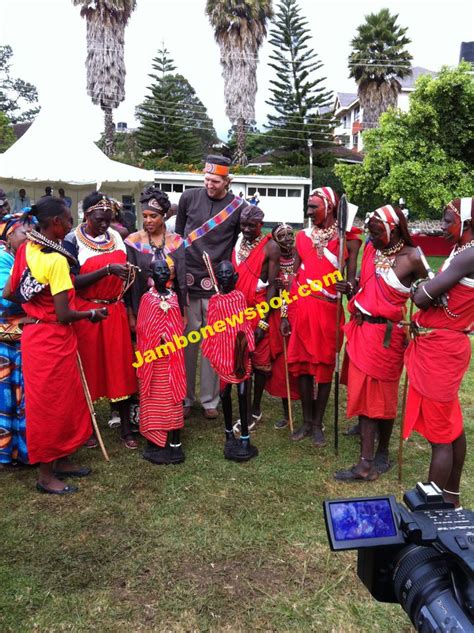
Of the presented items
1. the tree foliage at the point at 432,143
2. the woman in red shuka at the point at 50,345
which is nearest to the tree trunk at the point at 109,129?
the tree foliage at the point at 432,143

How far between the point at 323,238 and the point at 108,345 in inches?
75.2

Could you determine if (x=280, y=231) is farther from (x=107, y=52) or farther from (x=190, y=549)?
(x=107, y=52)

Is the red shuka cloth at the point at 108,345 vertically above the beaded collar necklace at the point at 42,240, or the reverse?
the beaded collar necklace at the point at 42,240

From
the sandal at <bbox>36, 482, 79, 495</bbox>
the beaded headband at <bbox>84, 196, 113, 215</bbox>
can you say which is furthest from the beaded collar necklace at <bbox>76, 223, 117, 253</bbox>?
the sandal at <bbox>36, 482, 79, 495</bbox>

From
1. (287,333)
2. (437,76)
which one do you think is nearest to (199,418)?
(287,333)

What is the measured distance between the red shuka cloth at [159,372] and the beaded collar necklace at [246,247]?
31.5 inches

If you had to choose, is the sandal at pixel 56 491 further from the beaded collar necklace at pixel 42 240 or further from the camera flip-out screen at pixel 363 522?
the camera flip-out screen at pixel 363 522

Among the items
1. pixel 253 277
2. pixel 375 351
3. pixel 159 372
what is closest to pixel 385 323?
pixel 375 351

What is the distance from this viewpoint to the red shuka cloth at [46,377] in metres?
3.37

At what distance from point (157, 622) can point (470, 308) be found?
2.30 m

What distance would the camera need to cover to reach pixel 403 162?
17.0m

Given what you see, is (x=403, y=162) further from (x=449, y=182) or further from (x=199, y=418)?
(x=199, y=418)

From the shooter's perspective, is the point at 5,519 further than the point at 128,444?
No

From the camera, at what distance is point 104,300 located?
407 cm
